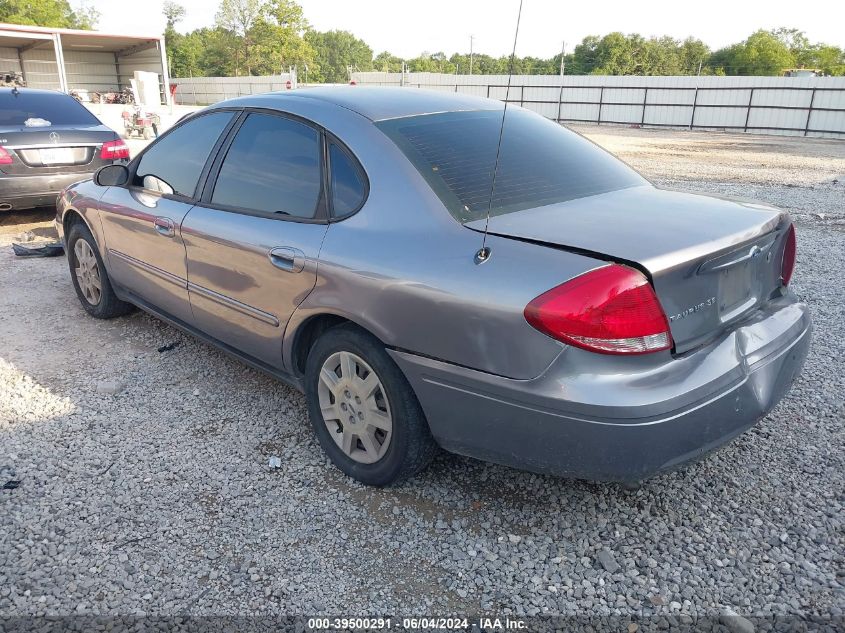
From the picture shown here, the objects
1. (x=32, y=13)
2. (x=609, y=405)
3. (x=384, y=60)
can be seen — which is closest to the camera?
(x=609, y=405)

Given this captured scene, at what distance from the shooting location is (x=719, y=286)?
7.64 ft

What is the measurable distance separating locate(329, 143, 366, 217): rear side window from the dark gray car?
5767mm

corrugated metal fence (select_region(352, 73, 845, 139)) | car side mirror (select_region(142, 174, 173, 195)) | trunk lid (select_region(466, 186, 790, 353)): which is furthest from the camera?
corrugated metal fence (select_region(352, 73, 845, 139))

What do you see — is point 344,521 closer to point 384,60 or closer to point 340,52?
point 384,60

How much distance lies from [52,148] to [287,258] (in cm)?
585

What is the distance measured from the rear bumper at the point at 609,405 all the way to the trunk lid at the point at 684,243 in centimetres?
13

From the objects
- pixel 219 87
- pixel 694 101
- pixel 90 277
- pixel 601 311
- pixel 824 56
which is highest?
pixel 824 56

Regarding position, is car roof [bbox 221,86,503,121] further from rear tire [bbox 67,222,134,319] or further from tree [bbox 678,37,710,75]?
tree [bbox 678,37,710,75]

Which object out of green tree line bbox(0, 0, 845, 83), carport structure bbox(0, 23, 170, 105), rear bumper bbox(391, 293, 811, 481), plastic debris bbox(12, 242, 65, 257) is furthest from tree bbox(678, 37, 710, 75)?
rear bumper bbox(391, 293, 811, 481)

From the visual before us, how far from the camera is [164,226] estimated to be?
12.0 ft

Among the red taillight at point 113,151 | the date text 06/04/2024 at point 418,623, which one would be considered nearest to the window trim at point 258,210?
the date text 06/04/2024 at point 418,623

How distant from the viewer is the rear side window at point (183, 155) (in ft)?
11.7

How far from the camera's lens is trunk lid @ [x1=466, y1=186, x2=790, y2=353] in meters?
2.14

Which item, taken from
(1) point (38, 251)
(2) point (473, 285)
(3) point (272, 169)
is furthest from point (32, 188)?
(2) point (473, 285)
